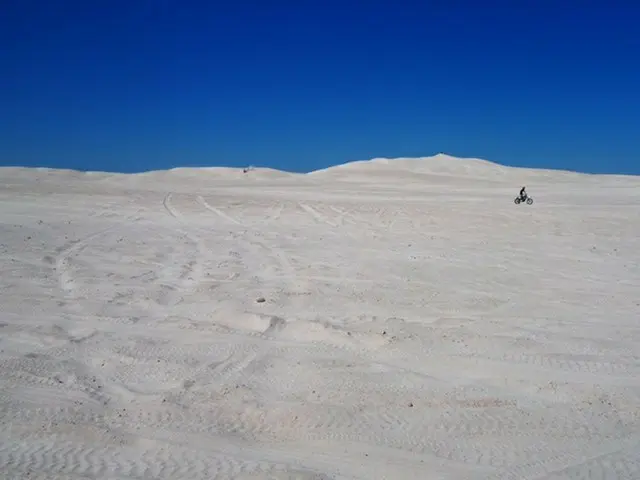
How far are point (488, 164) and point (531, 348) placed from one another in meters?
63.7

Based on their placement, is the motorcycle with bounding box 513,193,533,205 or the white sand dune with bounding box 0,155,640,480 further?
the motorcycle with bounding box 513,193,533,205

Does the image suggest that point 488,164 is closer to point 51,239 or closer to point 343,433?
point 51,239

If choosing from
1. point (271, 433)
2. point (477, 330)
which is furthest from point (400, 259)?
point (271, 433)

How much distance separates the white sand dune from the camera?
3.81 meters

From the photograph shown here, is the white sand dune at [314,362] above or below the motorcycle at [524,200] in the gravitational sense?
below

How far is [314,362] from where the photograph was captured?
5.38m

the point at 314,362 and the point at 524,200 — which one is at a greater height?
the point at 524,200

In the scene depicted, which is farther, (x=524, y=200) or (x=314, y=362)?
(x=524, y=200)

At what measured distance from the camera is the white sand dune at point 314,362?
12.5 ft

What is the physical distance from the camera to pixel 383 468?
145 inches

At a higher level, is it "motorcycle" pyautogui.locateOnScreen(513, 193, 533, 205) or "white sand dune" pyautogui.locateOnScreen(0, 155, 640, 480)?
"motorcycle" pyautogui.locateOnScreen(513, 193, 533, 205)

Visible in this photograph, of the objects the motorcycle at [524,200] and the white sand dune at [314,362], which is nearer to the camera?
the white sand dune at [314,362]

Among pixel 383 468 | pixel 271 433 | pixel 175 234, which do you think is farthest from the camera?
pixel 175 234

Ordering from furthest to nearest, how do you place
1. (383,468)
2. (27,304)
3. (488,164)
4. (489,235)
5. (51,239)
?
1. (488,164)
2. (489,235)
3. (51,239)
4. (27,304)
5. (383,468)
